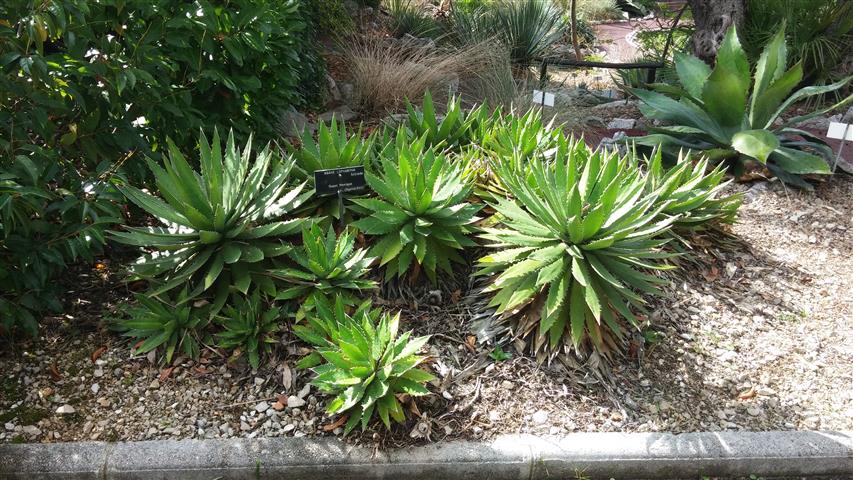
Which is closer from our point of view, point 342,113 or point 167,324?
point 167,324

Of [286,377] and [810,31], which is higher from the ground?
[810,31]

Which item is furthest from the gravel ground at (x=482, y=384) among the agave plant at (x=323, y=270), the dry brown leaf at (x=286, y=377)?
the agave plant at (x=323, y=270)

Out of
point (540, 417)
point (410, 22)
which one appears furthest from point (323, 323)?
point (410, 22)

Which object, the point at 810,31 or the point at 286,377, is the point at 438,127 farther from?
the point at 810,31

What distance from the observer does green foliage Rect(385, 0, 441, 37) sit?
9102mm

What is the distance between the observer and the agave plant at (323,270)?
317cm

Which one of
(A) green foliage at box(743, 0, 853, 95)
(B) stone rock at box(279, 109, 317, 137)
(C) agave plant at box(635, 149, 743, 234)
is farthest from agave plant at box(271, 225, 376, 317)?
(A) green foliage at box(743, 0, 853, 95)

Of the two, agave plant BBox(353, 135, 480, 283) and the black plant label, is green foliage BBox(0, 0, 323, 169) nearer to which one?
the black plant label

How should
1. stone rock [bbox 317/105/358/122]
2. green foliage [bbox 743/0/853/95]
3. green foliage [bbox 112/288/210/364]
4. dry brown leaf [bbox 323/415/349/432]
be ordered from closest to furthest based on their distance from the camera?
dry brown leaf [bbox 323/415/349/432] < green foliage [bbox 112/288/210/364] < stone rock [bbox 317/105/358/122] < green foliage [bbox 743/0/853/95]

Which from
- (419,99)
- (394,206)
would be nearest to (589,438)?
(394,206)

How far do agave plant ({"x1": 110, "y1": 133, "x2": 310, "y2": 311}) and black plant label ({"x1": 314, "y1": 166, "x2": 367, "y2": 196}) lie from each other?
0.14 m

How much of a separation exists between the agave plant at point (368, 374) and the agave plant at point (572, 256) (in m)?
0.66

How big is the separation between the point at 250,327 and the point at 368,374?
0.73 m

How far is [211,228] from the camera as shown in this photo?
3.17 m
